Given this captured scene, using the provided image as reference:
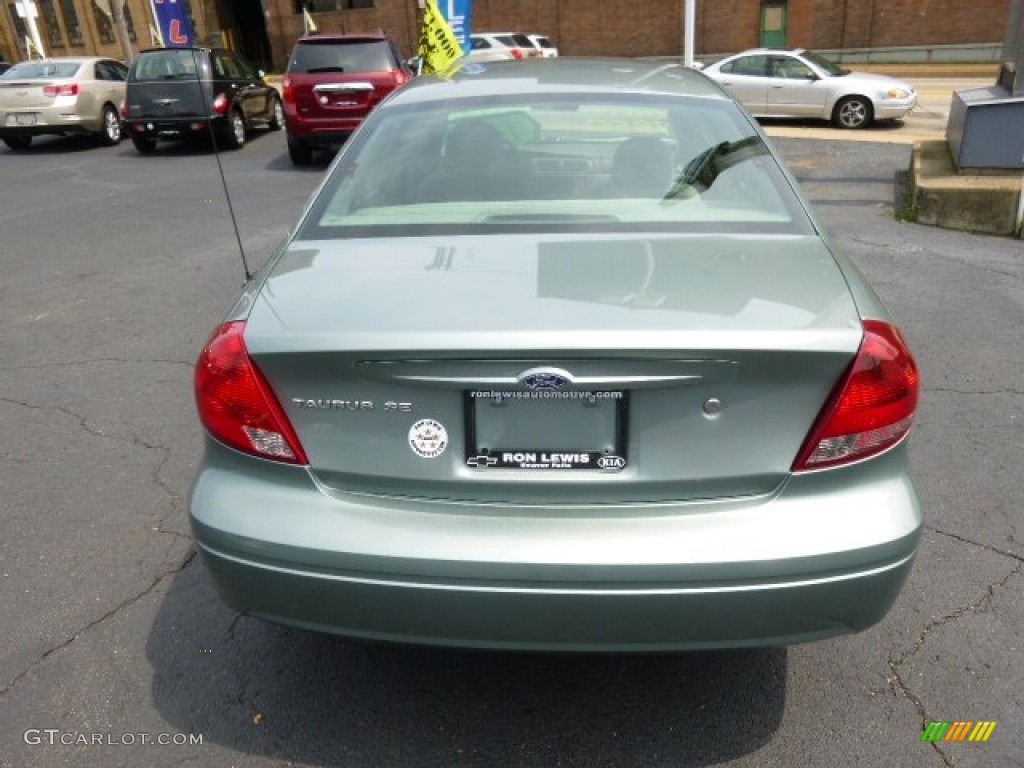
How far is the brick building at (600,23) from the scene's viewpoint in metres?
30.6

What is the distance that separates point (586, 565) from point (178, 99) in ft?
47.2

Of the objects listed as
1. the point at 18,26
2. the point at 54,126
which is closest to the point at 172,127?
the point at 54,126

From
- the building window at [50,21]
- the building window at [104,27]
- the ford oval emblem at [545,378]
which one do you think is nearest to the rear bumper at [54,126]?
the ford oval emblem at [545,378]

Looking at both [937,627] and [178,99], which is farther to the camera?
[178,99]

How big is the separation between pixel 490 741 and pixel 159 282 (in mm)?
5746

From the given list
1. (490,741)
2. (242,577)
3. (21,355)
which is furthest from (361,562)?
(21,355)

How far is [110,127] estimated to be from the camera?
16172 mm

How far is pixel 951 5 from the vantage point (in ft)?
97.6

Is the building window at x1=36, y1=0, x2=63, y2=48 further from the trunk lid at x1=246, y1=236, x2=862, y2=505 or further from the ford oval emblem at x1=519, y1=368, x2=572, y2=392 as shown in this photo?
the ford oval emblem at x1=519, y1=368, x2=572, y2=392

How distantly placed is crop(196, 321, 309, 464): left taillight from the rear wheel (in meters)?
16.2

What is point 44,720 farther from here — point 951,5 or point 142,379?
point 951,5

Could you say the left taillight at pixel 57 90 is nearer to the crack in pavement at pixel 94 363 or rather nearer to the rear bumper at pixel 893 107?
the crack in pavement at pixel 94 363

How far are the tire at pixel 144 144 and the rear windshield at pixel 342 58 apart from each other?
3535 mm

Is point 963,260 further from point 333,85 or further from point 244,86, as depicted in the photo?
point 244,86
